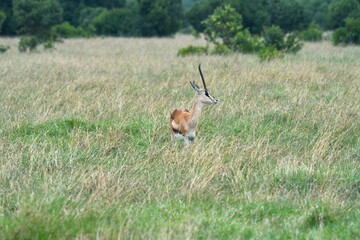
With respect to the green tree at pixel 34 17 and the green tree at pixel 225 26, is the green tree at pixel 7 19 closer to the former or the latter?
the green tree at pixel 34 17

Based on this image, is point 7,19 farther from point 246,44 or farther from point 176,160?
point 176,160

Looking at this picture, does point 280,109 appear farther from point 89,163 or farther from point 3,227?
point 3,227

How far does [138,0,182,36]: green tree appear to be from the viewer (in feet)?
111

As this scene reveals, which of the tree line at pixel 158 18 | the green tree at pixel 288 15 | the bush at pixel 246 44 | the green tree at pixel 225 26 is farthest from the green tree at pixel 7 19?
the bush at pixel 246 44

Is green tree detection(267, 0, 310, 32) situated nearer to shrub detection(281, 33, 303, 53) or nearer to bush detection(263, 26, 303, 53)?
bush detection(263, 26, 303, 53)

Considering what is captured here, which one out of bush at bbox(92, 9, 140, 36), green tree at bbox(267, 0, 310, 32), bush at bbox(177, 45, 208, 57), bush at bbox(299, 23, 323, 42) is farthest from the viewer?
bush at bbox(92, 9, 140, 36)

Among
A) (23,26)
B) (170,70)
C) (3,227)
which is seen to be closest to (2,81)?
(170,70)

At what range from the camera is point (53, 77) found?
13414mm

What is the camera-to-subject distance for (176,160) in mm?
6945

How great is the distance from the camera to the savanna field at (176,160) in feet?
16.8

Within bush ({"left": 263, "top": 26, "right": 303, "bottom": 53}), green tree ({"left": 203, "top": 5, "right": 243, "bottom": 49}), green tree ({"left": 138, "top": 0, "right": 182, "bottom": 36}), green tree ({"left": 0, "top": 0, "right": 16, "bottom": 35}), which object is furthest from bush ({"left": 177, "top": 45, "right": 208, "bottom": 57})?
green tree ({"left": 0, "top": 0, "right": 16, "bottom": 35})

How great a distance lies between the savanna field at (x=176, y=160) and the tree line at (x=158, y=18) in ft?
40.8

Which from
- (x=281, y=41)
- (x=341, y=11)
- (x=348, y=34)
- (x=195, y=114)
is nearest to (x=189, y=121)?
(x=195, y=114)

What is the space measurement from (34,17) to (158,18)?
28.5 feet
